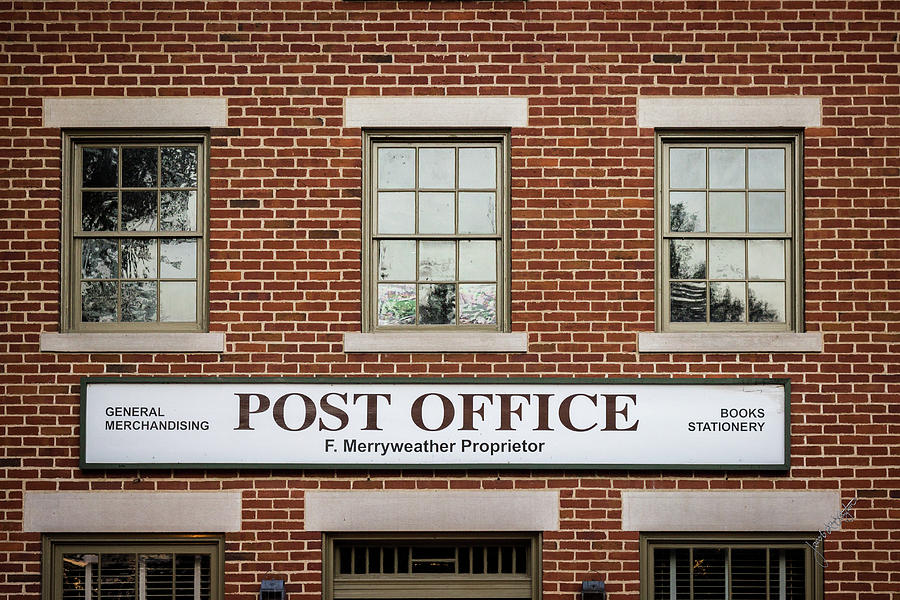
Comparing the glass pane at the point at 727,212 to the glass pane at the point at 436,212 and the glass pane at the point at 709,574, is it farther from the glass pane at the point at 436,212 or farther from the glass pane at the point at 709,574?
the glass pane at the point at 709,574

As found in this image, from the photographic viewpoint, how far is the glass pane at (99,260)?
6.34 m

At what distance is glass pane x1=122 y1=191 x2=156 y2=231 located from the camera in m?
6.36

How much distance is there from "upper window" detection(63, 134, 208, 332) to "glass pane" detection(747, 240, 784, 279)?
4473mm

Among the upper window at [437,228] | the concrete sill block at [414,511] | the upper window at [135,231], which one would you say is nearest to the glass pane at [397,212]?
the upper window at [437,228]

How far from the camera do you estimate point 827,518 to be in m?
6.08

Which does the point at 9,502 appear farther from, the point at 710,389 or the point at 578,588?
the point at 710,389

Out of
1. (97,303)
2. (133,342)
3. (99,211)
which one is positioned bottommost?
(133,342)

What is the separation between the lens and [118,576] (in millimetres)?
6203

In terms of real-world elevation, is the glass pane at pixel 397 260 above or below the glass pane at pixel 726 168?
below

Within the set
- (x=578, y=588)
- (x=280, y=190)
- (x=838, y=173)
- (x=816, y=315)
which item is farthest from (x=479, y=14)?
(x=578, y=588)

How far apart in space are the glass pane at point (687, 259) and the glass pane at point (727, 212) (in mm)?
205

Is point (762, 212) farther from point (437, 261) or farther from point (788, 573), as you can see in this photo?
point (788, 573)

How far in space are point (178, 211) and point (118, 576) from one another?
9.79 feet

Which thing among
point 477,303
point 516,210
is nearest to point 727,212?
point 516,210
